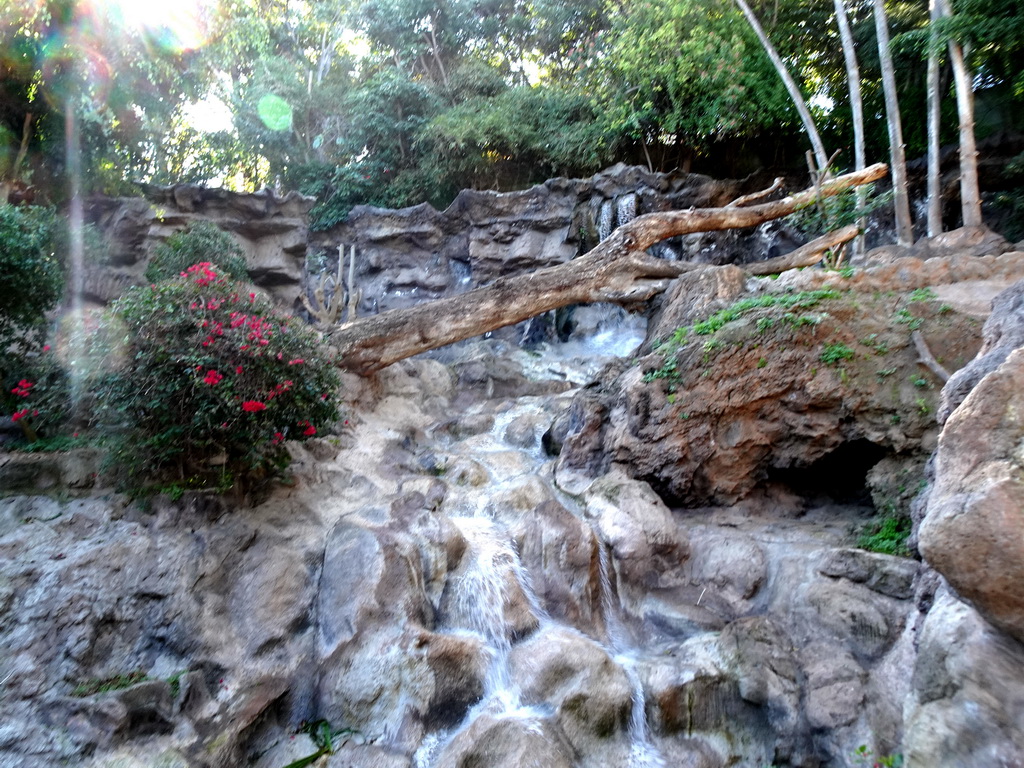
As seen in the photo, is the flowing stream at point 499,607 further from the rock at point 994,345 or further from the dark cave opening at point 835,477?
the rock at point 994,345

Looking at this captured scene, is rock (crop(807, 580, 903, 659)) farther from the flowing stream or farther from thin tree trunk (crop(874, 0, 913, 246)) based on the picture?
thin tree trunk (crop(874, 0, 913, 246))

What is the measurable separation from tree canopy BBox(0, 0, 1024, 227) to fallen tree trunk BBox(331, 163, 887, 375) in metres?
6.17

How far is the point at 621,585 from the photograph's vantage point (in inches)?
251

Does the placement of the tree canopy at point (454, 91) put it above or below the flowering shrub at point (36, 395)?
above

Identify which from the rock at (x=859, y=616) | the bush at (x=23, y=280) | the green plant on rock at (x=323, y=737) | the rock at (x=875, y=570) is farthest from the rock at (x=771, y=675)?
the bush at (x=23, y=280)

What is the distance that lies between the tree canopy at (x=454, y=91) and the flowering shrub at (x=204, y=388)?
7.28 m

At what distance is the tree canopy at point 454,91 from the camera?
11.9m

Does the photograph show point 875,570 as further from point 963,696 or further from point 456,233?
point 456,233

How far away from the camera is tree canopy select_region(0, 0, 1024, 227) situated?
469 inches

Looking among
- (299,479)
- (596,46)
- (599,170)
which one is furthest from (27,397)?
(596,46)

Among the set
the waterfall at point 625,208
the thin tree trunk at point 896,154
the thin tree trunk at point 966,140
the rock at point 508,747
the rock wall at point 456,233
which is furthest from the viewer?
the waterfall at point 625,208

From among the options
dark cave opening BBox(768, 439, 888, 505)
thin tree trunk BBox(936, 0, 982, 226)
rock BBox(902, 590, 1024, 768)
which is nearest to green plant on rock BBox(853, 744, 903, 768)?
rock BBox(902, 590, 1024, 768)

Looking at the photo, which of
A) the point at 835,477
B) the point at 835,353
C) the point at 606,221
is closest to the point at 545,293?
the point at 835,353

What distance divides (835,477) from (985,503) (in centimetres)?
434
